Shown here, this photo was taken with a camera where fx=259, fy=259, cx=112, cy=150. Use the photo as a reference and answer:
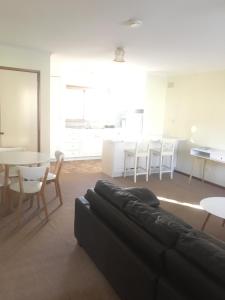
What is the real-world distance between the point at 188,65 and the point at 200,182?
7.88 ft

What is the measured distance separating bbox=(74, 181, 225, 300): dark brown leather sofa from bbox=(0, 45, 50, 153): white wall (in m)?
2.66

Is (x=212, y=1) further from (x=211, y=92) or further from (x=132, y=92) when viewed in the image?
(x=132, y=92)

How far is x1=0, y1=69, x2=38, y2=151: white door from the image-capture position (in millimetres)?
4355

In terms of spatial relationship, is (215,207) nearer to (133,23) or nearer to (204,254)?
(204,254)


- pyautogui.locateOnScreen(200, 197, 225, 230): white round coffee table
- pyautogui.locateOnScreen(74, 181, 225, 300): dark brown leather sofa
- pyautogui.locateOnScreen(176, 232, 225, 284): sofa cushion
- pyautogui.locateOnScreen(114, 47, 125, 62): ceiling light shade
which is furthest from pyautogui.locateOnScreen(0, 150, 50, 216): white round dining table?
pyautogui.locateOnScreen(176, 232, 225, 284): sofa cushion

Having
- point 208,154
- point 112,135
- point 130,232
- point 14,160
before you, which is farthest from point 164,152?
point 130,232

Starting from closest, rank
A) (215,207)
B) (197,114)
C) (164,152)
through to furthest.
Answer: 1. (215,207)
2. (164,152)
3. (197,114)

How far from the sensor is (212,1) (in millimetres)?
2057

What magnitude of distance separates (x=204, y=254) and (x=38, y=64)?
4139 mm

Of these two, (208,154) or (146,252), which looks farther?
(208,154)

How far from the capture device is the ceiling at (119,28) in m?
2.25

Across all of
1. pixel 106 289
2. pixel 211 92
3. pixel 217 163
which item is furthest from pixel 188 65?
pixel 106 289

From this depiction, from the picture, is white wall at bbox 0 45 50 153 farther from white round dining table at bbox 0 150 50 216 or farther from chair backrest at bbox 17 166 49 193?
chair backrest at bbox 17 166 49 193

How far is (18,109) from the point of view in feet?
14.8
